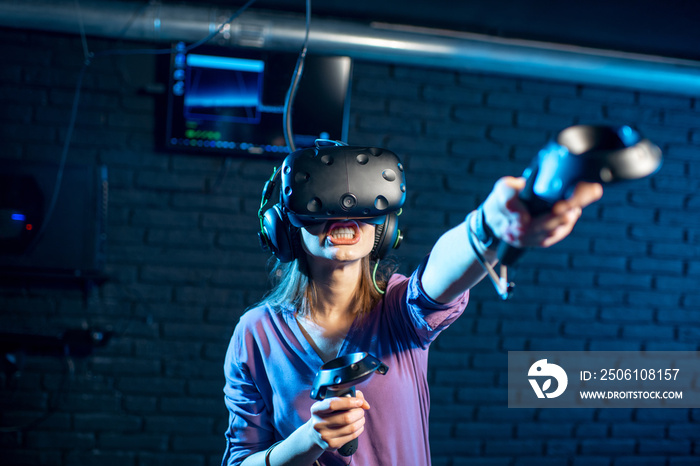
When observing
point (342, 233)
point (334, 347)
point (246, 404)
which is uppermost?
point (342, 233)

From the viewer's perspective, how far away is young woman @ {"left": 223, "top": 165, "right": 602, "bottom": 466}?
931 mm

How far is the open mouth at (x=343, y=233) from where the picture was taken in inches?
37.3

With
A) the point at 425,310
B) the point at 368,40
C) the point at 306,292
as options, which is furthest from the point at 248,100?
the point at 425,310

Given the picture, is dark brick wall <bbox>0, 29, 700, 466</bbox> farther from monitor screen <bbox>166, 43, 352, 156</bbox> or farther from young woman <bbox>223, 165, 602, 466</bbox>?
young woman <bbox>223, 165, 602, 466</bbox>

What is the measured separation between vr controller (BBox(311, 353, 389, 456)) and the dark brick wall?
5.33ft

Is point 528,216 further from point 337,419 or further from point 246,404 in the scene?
point 246,404

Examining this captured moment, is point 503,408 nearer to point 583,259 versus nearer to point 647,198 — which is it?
point 583,259

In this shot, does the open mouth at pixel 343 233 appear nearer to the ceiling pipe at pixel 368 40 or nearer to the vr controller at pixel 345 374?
the vr controller at pixel 345 374

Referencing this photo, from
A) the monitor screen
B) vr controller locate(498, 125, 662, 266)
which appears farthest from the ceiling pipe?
vr controller locate(498, 125, 662, 266)

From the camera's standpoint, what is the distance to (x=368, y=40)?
2367mm

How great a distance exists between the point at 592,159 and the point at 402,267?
6.65ft

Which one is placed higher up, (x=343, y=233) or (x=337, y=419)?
(x=343, y=233)

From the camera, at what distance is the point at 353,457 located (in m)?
1.00

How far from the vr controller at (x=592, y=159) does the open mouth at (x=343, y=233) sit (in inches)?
17.7
